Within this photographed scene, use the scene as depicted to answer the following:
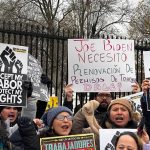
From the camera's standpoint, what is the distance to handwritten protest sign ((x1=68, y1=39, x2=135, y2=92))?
659 centimetres

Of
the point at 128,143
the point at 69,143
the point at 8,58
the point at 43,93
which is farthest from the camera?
the point at 43,93

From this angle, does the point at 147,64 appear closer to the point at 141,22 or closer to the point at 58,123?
the point at 58,123

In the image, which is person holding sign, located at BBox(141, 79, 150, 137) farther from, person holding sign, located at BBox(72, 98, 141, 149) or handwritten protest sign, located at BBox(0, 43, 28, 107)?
handwritten protest sign, located at BBox(0, 43, 28, 107)

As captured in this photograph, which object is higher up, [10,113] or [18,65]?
[18,65]

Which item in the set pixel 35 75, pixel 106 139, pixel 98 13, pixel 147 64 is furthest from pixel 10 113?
pixel 98 13

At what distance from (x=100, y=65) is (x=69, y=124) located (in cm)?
261

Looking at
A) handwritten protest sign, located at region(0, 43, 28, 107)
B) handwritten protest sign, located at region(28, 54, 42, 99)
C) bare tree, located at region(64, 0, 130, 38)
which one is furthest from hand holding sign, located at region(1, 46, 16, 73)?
bare tree, located at region(64, 0, 130, 38)

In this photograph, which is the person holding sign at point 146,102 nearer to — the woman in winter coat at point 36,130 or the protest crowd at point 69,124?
the protest crowd at point 69,124

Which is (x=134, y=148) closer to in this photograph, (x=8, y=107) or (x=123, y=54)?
(x=8, y=107)

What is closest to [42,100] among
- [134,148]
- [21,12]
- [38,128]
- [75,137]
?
[38,128]

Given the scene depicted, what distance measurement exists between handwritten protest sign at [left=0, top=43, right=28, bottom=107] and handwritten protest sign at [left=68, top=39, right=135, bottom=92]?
4.20ft

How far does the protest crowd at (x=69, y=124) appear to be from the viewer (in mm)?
3885

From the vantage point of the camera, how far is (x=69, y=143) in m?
4.06

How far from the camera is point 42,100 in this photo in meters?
5.76
